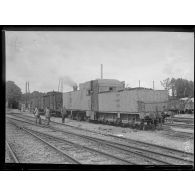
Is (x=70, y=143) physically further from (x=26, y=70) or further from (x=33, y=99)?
(x=26, y=70)

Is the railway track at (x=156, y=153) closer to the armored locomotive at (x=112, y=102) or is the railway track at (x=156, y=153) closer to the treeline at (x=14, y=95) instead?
the armored locomotive at (x=112, y=102)

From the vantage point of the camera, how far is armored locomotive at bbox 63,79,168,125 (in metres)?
4.84

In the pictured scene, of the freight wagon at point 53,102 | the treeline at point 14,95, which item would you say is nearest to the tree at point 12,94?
the treeline at point 14,95

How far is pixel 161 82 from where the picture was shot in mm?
4668

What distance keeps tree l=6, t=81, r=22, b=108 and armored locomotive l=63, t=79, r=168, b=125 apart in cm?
88

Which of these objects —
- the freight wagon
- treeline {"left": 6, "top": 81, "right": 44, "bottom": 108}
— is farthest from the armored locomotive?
treeline {"left": 6, "top": 81, "right": 44, "bottom": 108}

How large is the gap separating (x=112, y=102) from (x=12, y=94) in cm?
191

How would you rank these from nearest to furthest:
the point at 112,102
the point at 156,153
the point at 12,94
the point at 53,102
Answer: the point at 156,153 < the point at 12,94 < the point at 53,102 < the point at 112,102

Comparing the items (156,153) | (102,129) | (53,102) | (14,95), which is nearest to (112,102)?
(102,129)

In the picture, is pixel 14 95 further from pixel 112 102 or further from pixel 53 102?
pixel 112 102

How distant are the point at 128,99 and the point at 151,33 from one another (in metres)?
1.29

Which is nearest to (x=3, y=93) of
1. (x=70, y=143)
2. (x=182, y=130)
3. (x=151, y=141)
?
(x=70, y=143)

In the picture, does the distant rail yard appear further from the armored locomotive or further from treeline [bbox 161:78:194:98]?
treeline [bbox 161:78:194:98]

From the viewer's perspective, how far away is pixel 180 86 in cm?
462
